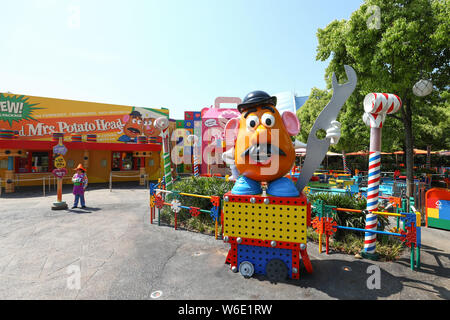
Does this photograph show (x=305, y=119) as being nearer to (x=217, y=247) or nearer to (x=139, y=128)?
(x=139, y=128)

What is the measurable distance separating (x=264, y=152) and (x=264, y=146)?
0.10m

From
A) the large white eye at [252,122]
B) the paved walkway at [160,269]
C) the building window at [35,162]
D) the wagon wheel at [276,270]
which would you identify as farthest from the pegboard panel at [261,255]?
the building window at [35,162]

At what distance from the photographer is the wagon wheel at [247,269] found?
3.67 m

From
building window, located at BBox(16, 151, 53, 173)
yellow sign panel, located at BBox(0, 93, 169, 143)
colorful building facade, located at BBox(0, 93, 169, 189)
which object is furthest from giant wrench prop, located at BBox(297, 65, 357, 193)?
building window, located at BBox(16, 151, 53, 173)

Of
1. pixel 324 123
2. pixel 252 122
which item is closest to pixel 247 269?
pixel 252 122

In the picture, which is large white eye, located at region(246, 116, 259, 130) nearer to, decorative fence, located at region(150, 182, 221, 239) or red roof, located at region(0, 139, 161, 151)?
decorative fence, located at region(150, 182, 221, 239)

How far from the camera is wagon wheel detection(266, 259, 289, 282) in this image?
3539 mm

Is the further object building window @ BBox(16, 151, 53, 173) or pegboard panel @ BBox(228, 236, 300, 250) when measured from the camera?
building window @ BBox(16, 151, 53, 173)

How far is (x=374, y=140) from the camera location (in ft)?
14.8

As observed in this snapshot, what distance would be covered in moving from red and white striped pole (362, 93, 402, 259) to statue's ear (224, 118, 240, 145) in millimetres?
2618

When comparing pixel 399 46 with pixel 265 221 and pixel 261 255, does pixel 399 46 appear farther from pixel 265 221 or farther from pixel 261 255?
pixel 261 255

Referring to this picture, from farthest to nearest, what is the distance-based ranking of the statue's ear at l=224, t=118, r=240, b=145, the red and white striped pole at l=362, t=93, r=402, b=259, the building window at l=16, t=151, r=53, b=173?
1. the building window at l=16, t=151, r=53, b=173
2. the red and white striped pole at l=362, t=93, r=402, b=259
3. the statue's ear at l=224, t=118, r=240, b=145
